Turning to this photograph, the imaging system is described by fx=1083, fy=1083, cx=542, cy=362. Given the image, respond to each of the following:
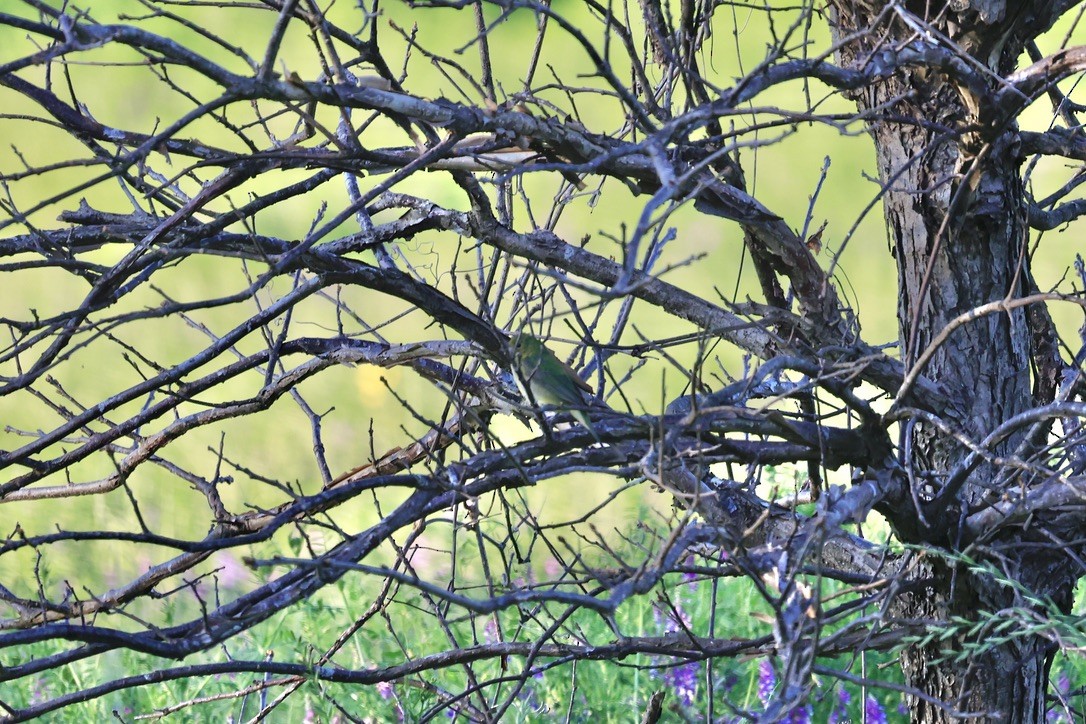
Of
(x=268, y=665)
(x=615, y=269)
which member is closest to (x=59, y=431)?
(x=268, y=665)

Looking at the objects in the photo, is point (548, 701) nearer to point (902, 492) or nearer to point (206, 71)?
point (902, 492)

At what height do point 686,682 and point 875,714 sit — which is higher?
point 686,682

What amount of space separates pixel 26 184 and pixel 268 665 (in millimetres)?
8508

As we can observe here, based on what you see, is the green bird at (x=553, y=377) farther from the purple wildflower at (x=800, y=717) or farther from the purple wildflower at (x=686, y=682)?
the purple wildflower at (x=686, y=682)

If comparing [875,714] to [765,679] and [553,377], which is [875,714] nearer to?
[765,679]

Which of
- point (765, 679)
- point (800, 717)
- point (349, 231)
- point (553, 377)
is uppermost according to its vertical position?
point (349, 231)

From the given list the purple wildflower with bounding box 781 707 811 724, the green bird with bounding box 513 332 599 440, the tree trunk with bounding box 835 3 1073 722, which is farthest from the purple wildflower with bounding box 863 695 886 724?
the green bird with bounding box 513 332 599 440

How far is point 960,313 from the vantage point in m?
2.13

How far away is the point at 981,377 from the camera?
212 cm

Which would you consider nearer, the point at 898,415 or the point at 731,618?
the point at 898,415

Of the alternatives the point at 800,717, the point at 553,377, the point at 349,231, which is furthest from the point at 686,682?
the point at 349,231

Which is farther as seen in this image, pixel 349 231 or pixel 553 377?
pixel 349 231

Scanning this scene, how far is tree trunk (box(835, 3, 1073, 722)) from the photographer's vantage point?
2.00m

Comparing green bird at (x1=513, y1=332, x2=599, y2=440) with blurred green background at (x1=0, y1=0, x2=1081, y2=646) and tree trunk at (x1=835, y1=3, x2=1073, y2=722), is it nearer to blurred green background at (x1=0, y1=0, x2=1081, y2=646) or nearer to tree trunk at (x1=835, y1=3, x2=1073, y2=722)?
tree trunk at (x1=835, y1=3, x2=1073, y2=722)
